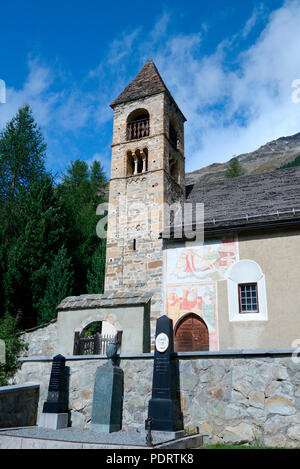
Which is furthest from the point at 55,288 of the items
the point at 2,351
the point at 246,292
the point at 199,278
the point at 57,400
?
the point at 57,400

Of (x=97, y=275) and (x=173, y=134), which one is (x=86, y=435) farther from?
(x=173, y=134)

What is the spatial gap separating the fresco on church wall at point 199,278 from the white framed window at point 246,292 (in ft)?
1.37

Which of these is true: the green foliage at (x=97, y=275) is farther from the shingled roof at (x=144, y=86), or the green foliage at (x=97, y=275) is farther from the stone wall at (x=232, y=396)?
the stone wall at (x=232, y=396)

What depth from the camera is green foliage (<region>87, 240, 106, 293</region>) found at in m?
22.3

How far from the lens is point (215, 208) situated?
17.4m

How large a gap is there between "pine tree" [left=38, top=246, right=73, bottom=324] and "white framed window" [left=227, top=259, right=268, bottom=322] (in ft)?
31.5

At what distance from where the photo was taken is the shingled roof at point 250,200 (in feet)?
46.6

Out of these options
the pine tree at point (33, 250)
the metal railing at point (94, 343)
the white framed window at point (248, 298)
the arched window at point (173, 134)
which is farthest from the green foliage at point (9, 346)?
the arched window at point (173, 134)

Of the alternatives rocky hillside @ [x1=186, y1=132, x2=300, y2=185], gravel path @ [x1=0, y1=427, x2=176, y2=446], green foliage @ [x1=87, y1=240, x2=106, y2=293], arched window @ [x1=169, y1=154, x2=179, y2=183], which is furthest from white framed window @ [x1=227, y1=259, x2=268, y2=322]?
rocky hillside @ [x1=186, y1=132, x2=300, y2=185]

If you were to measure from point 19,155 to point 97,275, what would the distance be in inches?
480

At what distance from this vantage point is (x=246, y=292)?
13977 mm

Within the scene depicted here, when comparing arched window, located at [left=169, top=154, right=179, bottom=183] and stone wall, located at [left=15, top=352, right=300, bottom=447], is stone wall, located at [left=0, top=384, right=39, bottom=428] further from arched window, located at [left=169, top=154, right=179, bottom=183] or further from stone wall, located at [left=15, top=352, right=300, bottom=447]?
arched window, located at [left=169, top=154, right=179, bottom=183]

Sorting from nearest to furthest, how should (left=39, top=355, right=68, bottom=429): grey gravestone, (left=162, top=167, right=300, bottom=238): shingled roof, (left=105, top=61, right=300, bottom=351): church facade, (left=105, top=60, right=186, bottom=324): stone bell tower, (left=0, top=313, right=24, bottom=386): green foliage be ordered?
(left=39, top=355, right=68, bottom=429): grey gravestone → (left=105, top=61, right=300, bottom=351): church facade → (left=162, top=167, right=300, bottom=238): shingled roof → (left=0, top=313, right=24, bottom=386): green foliage → (left=105, top=60, right=186, bottom=324): stone bell tower
